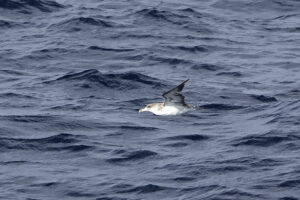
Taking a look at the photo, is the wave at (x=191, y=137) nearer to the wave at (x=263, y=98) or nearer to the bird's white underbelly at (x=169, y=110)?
the bird's white underbelly at (x=169, y=110)

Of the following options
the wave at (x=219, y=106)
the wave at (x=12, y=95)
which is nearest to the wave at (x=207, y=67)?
the wave at (x=219, y=106)

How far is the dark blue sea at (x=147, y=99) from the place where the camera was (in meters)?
17.9

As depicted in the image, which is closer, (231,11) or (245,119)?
(245,119)

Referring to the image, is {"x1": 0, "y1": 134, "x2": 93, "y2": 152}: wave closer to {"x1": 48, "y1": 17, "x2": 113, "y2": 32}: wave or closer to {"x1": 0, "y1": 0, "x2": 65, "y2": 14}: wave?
{"x1": 48, "y1": 17, "x2": 113, "y2": 32}: wave

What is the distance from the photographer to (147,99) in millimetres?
23781

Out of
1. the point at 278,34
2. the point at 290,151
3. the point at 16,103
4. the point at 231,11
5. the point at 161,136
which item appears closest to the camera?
the point at 290,151

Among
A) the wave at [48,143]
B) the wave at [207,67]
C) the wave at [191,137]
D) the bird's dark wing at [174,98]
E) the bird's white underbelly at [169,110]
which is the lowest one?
the wave at [48,143]

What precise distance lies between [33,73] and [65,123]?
4.63 metres

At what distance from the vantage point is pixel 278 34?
3059cm

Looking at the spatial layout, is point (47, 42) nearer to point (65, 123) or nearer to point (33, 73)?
point (33, 73)

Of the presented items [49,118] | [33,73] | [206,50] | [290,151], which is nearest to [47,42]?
[33,73]

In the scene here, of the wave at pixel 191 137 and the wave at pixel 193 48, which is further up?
the wave at pixel 193 48

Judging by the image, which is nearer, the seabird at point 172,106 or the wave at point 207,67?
the seabird at point 172,106

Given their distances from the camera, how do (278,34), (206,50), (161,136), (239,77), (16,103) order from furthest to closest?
(278,34), (206,50), (239,77), (16,103), (161,136)
